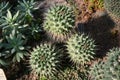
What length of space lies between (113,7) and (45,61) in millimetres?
1802

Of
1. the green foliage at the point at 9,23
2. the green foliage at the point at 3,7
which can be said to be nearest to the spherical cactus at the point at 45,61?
the green foliage at the point at 9,23

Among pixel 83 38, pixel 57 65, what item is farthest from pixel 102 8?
pixel 57 65

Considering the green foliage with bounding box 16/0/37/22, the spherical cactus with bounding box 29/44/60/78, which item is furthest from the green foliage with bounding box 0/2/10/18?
the spherical cactus with bounding box 29/44/60/78

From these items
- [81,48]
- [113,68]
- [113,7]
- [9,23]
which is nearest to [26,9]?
[9,23]

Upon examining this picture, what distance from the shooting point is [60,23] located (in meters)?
6.74

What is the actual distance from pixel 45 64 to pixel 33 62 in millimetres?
232

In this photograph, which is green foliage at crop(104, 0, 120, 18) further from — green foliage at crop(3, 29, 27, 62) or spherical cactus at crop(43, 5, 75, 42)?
green foliage at crop(3, 29, 27, 62)

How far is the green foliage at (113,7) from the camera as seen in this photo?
697 cm

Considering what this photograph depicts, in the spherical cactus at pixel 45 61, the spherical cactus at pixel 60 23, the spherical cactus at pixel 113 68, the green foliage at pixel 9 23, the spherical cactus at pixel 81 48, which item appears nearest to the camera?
the spherical cactus at pixel 113 68

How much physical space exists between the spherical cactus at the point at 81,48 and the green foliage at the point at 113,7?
0.83 meters

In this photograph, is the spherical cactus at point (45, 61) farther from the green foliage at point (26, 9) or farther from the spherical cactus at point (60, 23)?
the green foliage at point (26, 9)

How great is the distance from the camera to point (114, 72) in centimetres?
530

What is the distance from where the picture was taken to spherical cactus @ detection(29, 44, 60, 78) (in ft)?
21.1

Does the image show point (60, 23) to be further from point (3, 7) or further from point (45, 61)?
point (3, 7)
